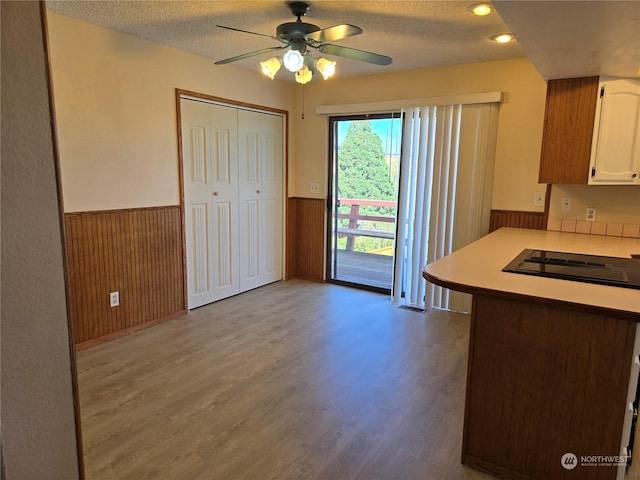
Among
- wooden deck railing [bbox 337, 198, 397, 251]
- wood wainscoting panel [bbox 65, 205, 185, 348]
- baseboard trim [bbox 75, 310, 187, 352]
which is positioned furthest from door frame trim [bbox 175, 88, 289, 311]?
wooden deck railing [bbox 337, 198, 397, 251]

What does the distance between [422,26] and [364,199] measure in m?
2.14

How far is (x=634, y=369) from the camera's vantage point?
5.23 ft

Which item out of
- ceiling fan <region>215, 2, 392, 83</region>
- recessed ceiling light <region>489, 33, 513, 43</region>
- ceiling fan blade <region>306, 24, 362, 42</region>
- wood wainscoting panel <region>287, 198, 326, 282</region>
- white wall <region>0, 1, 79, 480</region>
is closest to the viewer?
white wall <region>0, 1, 79, 480</region>

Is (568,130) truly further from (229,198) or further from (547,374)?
(229,198)

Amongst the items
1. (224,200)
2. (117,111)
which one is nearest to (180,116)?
(117,111)

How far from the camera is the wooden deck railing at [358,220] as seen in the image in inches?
185

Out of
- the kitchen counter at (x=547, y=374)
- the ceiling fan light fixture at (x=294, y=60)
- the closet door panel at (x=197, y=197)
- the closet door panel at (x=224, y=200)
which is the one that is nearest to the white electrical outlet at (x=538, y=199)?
the kitchen counter at (x=547, y=374)

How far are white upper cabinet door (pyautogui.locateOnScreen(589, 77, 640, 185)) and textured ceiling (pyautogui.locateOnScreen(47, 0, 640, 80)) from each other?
0.12 metres

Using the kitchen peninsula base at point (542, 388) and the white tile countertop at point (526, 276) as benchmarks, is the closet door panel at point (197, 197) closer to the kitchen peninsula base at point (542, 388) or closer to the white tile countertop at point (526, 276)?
the white tile countertop at point (526, 276)

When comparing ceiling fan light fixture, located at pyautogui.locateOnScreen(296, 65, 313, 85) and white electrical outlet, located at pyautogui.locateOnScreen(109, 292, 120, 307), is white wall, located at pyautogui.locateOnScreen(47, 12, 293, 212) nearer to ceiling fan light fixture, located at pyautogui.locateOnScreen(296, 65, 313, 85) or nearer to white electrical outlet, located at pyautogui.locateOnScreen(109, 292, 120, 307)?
white electrical outlet, located at pyautogui.locateOnScreen(109, 292, 120, 307)

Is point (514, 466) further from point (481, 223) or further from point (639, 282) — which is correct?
point (481, 223)

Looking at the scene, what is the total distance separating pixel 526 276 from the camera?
77.7 inches

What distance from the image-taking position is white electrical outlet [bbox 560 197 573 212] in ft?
11.0

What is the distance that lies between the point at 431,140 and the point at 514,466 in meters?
2.92
